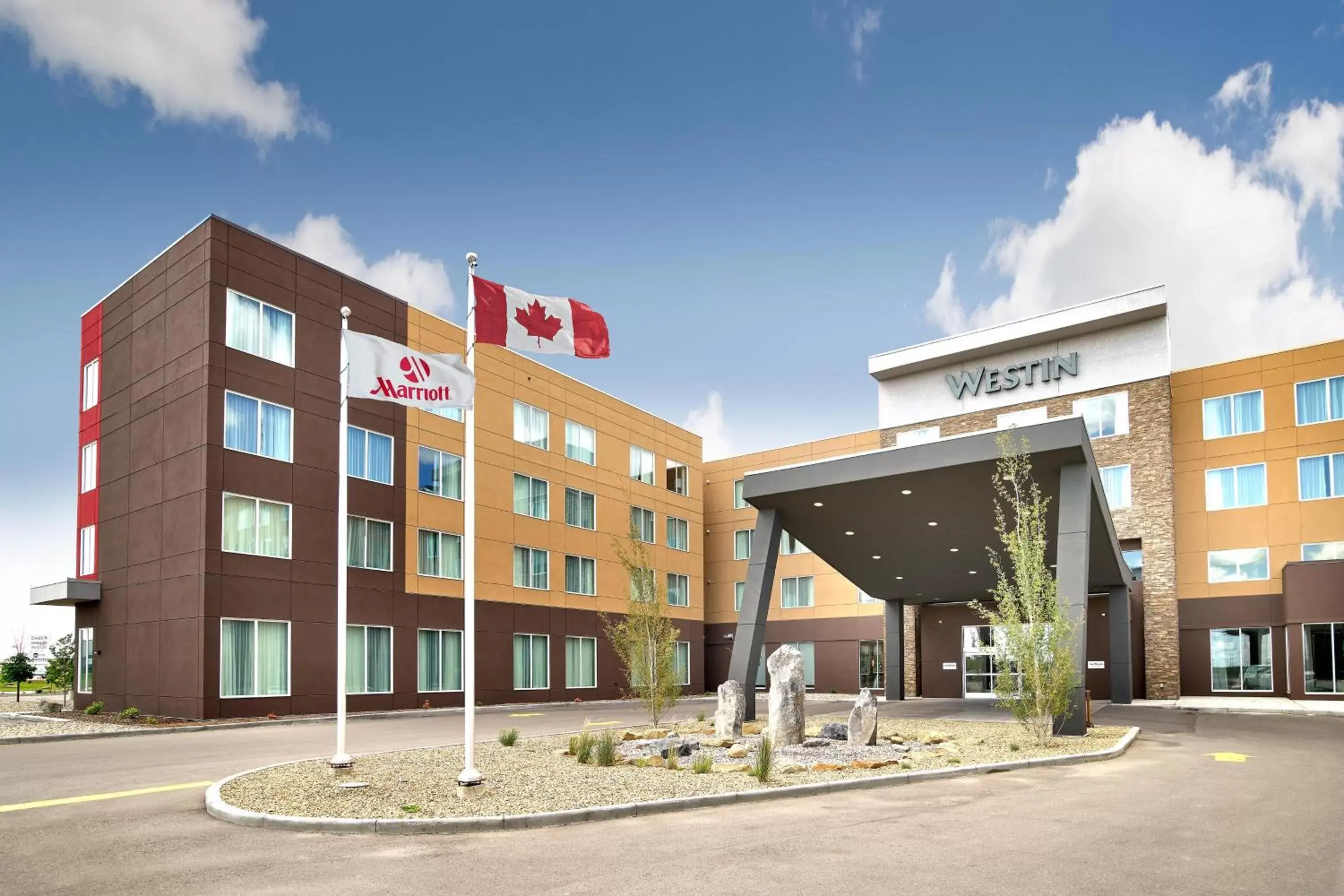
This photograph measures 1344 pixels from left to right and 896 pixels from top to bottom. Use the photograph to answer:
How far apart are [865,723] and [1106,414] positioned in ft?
80.3

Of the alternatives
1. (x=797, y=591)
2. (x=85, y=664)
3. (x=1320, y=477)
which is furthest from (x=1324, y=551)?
(x=85, y=664)

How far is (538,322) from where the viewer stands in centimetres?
1338

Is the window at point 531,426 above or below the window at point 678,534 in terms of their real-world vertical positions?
above

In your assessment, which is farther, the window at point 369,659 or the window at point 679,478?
the window at point 679,478

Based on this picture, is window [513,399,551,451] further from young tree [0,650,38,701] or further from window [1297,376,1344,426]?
young tree [0,650,38,701]

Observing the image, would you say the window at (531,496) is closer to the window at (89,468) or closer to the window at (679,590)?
the window at (679,590)

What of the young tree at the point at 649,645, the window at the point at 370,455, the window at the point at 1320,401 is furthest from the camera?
the window at the point at 1320,401

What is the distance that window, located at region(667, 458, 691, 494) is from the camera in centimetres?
4938

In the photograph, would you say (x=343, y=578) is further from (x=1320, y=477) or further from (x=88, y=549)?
(x=1320, y=477)

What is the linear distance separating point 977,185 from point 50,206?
3094cm

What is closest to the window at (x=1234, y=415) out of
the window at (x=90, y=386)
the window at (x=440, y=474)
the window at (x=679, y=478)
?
the window at (x=679, y=478)

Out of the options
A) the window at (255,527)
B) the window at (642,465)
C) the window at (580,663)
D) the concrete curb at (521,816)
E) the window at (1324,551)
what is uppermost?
the window at (642,465)

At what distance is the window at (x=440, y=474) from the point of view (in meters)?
33.5

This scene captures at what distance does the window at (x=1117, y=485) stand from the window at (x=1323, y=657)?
6.96 m
